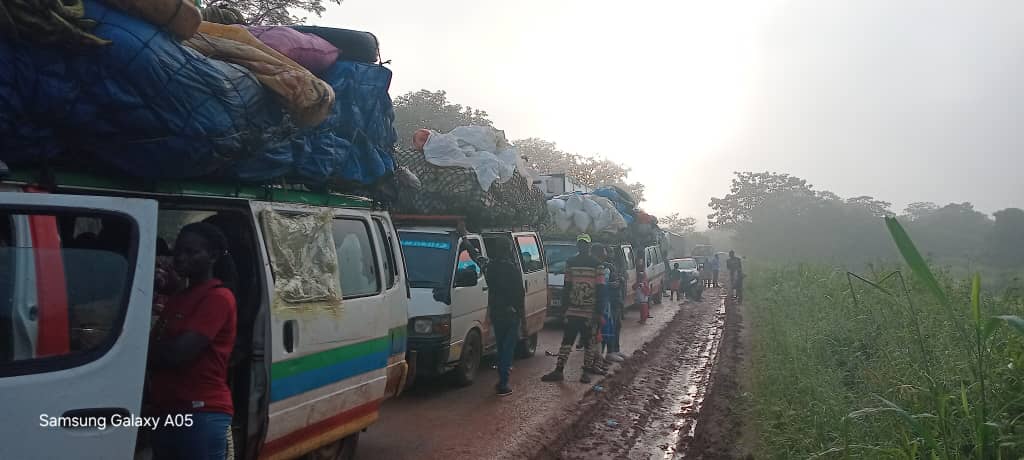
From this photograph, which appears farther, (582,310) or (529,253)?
(529,253)

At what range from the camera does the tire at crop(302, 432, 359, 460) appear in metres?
4.66

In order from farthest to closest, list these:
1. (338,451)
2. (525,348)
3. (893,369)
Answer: (525,348) < (893,369) < (338,451)

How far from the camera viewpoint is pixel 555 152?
6769 centimetres

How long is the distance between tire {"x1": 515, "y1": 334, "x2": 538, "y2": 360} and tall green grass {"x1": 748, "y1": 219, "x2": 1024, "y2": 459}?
325cm

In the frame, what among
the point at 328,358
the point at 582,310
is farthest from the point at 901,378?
the point at 328,358

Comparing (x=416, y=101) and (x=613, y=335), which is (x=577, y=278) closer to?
(x=613, y=335)

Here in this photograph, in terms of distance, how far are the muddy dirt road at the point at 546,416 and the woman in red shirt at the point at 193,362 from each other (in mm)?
3015

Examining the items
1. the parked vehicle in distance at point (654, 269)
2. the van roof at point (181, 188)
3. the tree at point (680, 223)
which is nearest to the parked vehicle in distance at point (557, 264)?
the parked vehicle in distance at point (654, 269)

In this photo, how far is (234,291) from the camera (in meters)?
3.80

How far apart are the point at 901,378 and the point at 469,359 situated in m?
4.59

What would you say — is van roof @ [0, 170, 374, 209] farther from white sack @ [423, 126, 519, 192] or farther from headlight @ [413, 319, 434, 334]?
white sack @ [423, 126, 519, 192]

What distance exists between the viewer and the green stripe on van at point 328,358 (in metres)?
3.84

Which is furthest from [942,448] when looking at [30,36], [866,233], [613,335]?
[866,233]

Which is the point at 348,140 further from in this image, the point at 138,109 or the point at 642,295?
the point at 642,295
